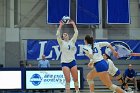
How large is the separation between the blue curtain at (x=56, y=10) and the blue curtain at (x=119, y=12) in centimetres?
308

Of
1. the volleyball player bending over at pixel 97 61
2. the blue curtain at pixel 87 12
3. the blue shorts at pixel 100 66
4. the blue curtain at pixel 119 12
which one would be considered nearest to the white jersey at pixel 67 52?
the volleyball player bending over at pixel 97 61

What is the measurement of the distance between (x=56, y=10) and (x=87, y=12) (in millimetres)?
2112

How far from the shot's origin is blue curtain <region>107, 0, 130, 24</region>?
24391 millimetres

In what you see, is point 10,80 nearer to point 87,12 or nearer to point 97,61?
point 97,61

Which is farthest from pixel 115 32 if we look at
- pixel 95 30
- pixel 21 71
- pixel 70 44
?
pixel 70 44

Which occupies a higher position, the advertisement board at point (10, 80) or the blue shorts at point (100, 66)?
the blue shorts at point (100, 66)

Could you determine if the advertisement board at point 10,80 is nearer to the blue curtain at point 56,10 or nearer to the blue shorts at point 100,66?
the blue shorts at point 100,66

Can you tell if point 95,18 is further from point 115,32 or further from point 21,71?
point 21,71

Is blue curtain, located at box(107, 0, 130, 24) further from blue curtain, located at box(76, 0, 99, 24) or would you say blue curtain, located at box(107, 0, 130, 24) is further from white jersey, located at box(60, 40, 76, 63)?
white jersey, located at box(60, 40, 76, 63)

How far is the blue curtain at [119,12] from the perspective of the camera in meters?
24.4

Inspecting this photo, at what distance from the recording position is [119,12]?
24.4 m

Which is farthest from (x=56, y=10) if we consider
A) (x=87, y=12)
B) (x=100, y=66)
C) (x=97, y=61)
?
(x=100, y=66)

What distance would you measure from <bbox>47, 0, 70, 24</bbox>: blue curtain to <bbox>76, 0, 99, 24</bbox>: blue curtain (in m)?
0.87

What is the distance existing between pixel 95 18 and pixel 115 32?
80.1 inches
